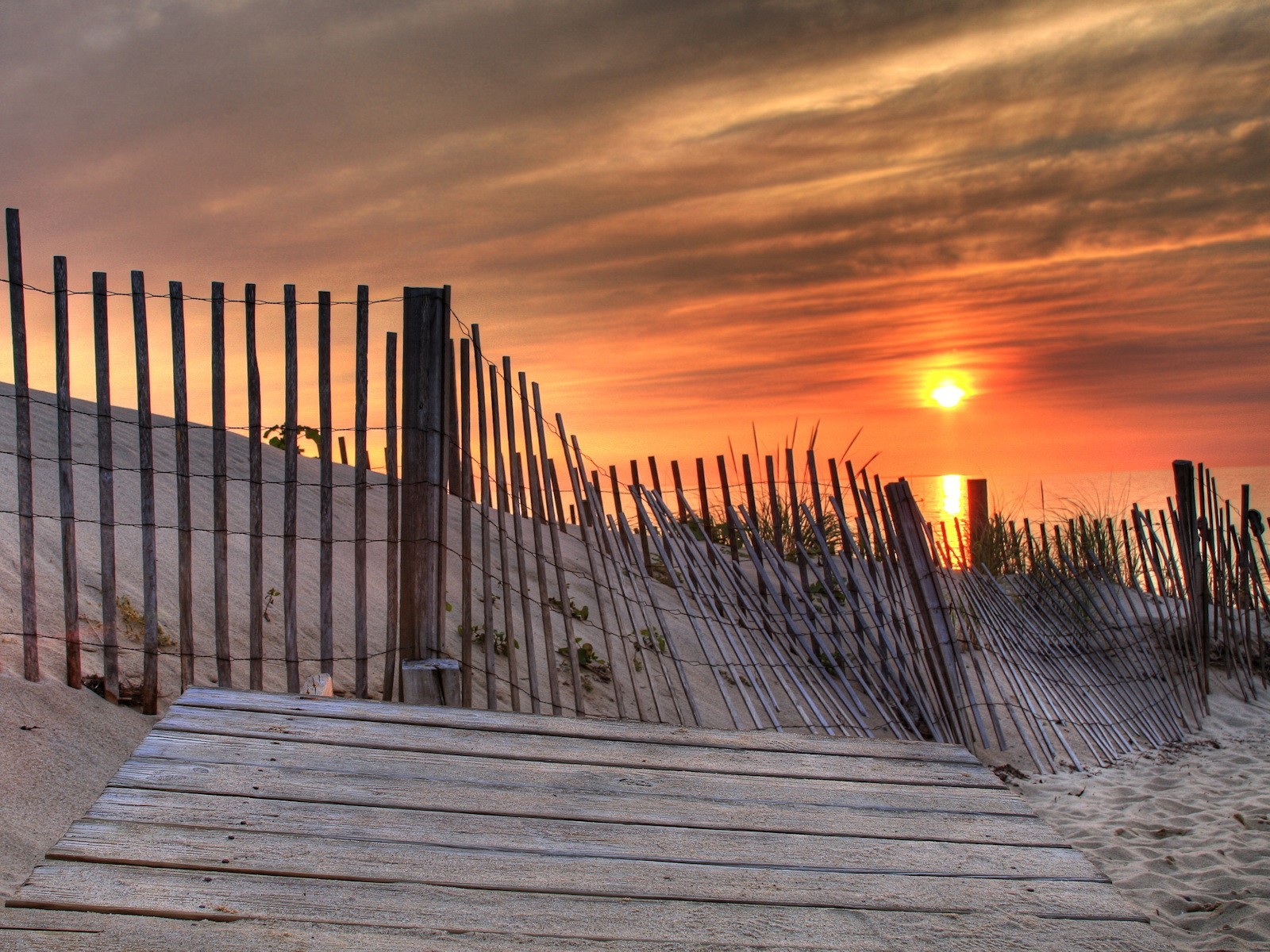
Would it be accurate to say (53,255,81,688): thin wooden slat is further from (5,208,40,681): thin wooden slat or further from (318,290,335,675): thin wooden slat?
(318,290,335,675): thin wooden slat

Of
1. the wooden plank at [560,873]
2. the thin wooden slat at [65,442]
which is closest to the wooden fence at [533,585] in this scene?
the thin wooden slat at [65,442]

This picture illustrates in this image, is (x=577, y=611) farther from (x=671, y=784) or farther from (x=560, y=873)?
(x=560, y=873)

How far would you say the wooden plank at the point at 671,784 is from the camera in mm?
2256

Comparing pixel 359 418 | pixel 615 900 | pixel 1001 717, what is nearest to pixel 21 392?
pixel 359 418

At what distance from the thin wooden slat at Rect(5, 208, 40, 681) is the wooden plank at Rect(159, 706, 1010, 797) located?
1241 millimetres

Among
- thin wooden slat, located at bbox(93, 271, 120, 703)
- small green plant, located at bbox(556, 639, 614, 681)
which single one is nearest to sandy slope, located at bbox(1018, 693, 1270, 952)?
small green plant, located at bbox(556, 639, 614, 681)

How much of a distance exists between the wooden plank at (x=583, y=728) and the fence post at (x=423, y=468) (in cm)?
58

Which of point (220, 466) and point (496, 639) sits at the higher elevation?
point (220, 466)

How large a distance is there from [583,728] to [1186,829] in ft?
9.79

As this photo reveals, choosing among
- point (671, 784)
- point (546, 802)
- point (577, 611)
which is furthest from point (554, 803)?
point (577, 611)

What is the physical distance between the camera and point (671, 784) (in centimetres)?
238

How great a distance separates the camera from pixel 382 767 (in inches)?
92.3

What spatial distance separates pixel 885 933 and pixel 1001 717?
13.5ft

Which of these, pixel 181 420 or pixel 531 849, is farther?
pixel 181 420
